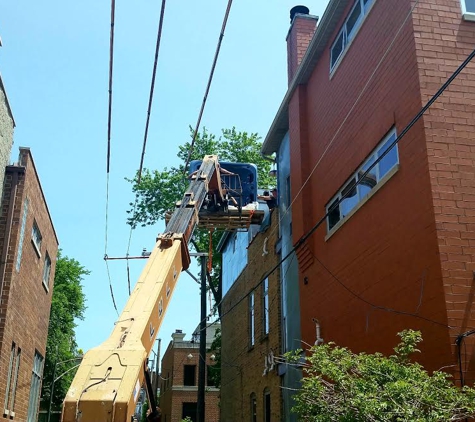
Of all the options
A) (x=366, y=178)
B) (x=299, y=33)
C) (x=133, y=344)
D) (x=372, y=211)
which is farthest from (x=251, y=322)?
(x=133, y=344)

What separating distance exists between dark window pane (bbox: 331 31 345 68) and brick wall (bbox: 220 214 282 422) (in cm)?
572

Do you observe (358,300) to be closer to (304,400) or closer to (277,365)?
(304,400)

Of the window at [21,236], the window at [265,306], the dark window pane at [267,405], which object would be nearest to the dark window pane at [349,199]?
the window at [265,306]

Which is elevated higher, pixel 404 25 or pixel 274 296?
pixel 404 25

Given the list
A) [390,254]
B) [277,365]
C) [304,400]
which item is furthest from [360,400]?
[277,365]

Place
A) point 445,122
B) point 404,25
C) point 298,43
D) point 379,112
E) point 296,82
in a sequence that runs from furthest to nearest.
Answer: point 298,43, point 296,82, point 379,112, point 404,25, point 445,122

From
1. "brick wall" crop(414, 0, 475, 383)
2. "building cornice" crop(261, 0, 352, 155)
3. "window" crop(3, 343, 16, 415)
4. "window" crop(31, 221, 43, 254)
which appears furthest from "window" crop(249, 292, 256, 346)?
"brick wall" crop(414, 0, 475, 383)

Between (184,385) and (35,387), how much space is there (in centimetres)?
2735

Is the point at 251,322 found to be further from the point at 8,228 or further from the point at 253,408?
the point at 8,228

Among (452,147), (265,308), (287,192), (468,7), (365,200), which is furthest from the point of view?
(265,308)

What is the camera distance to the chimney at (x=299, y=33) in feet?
60.0

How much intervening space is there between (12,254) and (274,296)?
8230 mm

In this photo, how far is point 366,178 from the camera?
12031 mm

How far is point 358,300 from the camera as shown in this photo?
11.6m
